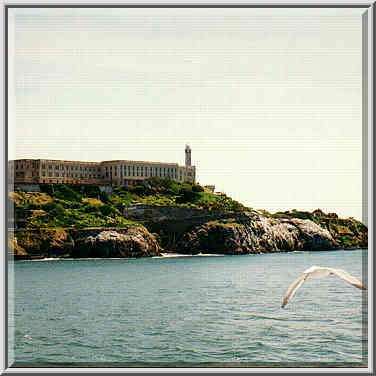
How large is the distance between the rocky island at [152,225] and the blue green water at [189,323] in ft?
57.8

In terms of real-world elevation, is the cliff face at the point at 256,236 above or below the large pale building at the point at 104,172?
below

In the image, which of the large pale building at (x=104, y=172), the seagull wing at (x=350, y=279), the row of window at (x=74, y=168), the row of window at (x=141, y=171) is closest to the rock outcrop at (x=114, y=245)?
the large pale building at (x=104, y=172)

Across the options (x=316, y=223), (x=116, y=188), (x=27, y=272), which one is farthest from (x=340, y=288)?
(x=316, y=223)

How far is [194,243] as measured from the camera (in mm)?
45188

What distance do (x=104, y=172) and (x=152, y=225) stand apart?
943 cm

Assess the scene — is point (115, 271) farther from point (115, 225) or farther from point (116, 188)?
point (116, 188)

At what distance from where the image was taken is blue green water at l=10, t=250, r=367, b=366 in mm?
7598

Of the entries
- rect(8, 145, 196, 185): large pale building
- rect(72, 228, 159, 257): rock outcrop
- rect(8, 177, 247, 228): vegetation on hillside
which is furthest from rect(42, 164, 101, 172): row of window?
A: rect(72, 228, 159, 257): rock outcrop

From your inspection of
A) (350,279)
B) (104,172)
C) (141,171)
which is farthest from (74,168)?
(350,279)

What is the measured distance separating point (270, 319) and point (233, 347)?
291cm

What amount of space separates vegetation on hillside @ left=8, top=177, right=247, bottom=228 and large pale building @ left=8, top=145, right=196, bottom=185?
0.77 m

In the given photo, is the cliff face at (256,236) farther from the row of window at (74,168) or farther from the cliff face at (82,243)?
the row of window at (74,168)

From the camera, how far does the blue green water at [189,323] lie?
7598 millimetres

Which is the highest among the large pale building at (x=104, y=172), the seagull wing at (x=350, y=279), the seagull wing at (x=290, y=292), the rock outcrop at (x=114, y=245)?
the large pale building at (x=104, y=172)
